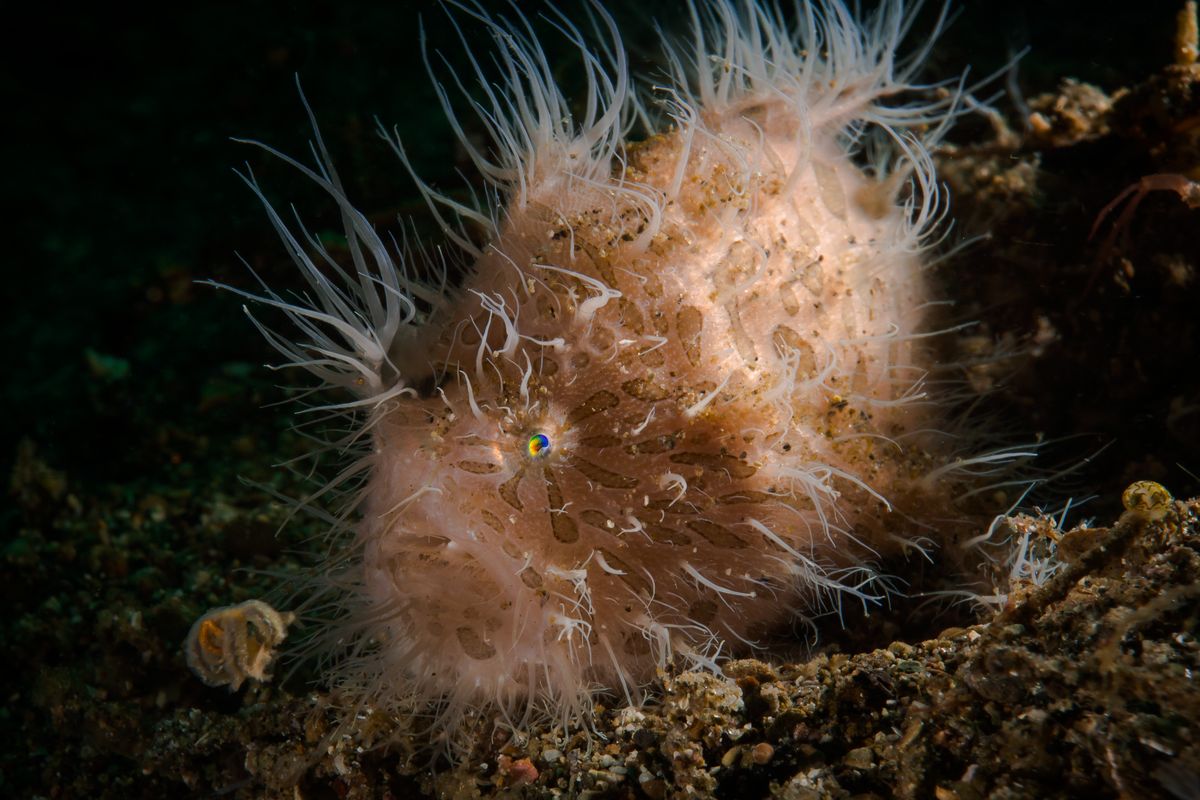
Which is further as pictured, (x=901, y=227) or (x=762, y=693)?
(x=901, y=227)

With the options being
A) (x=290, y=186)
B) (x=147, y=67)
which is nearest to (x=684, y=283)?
(x=290, y=186)

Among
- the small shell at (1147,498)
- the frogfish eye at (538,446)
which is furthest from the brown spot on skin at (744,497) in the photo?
the small shell at (1147,498)

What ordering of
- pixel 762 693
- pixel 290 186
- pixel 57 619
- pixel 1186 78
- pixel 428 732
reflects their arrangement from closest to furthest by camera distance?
1. pixel 762 693
2. pixel 428 732
3. pixel 1186 78
4. pixel 57 619
5. pixel 290 186

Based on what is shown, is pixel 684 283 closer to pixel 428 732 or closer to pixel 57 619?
pixel 428 732

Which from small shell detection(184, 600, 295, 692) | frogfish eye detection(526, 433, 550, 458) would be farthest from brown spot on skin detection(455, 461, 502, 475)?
small shell detection(184, 600, 295, 692)

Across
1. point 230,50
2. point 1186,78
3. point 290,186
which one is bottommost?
point 1186,78

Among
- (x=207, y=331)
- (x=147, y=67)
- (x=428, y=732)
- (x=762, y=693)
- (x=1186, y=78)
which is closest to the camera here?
(x=762, y=693)

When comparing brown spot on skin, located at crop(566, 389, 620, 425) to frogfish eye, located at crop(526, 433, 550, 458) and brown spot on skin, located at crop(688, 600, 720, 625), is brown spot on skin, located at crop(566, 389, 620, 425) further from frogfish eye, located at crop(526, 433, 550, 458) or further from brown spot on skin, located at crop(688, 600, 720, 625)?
brown spot on skin, located at crop(688, 600, 720, 625)
